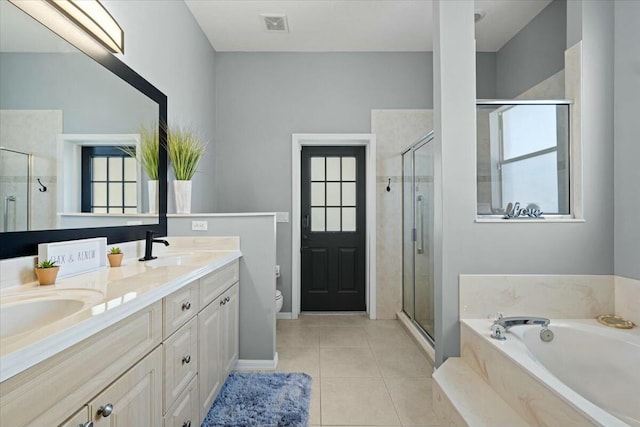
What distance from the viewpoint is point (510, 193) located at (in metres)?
2.30

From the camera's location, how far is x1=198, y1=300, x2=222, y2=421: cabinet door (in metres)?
1.76

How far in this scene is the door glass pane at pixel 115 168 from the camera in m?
1.86

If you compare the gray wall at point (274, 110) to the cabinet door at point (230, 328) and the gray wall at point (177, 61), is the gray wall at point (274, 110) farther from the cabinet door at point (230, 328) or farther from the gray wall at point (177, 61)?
the cabinet door at point (230, 328)

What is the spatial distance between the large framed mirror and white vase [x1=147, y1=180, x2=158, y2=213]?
0.06 feet

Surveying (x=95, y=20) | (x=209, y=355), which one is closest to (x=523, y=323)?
(x=209, y=355)

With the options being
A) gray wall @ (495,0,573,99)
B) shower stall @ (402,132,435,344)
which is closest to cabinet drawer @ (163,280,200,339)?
shower stall @ (402,132,435,344)

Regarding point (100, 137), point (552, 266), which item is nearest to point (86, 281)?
point (100, 137)

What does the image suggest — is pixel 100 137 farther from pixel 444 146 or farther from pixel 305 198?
pixel 305 198

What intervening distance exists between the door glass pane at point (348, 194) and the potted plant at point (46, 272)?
299 cm

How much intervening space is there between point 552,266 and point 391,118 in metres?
2.24

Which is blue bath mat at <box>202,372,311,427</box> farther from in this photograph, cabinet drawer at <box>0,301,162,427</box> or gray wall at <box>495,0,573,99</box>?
gray wall at <box>495,0,573,99</box>

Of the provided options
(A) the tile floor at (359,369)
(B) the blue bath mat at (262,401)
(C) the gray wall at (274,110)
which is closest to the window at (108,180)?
(B) the blue bath mat at (262,401)

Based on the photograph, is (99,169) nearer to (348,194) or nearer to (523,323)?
(523,323)

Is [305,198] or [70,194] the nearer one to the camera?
[70,194]
